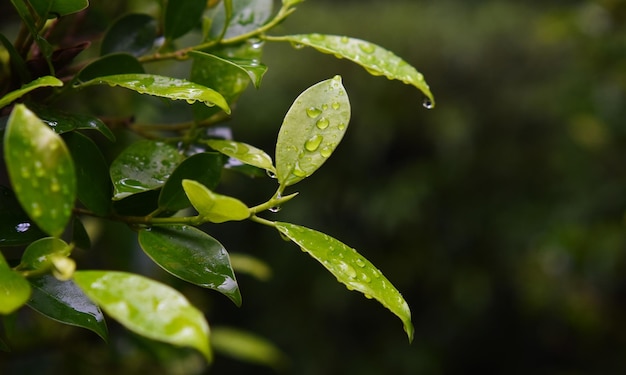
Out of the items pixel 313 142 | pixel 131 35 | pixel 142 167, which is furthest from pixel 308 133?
pixel 131 35

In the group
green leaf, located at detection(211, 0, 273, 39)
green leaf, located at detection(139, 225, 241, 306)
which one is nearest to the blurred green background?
green leaf, located at detection(211, 0, 273, 39)

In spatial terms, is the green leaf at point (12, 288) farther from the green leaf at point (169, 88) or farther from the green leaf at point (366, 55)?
the green leaf at point (366, 55)

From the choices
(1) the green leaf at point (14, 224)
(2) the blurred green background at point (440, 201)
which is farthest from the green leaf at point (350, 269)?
(2) the blurred green background at point (440, 201)

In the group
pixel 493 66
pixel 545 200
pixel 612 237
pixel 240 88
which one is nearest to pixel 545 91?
pixel 493 66

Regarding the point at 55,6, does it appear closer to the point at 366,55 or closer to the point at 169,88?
the point at 169,88

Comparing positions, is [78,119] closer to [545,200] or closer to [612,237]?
[612,237]

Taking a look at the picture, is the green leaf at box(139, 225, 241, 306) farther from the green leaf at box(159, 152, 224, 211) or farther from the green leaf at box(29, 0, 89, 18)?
the green leaf at box(29, 0, 89, 18)

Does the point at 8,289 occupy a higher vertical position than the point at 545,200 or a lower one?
higher
